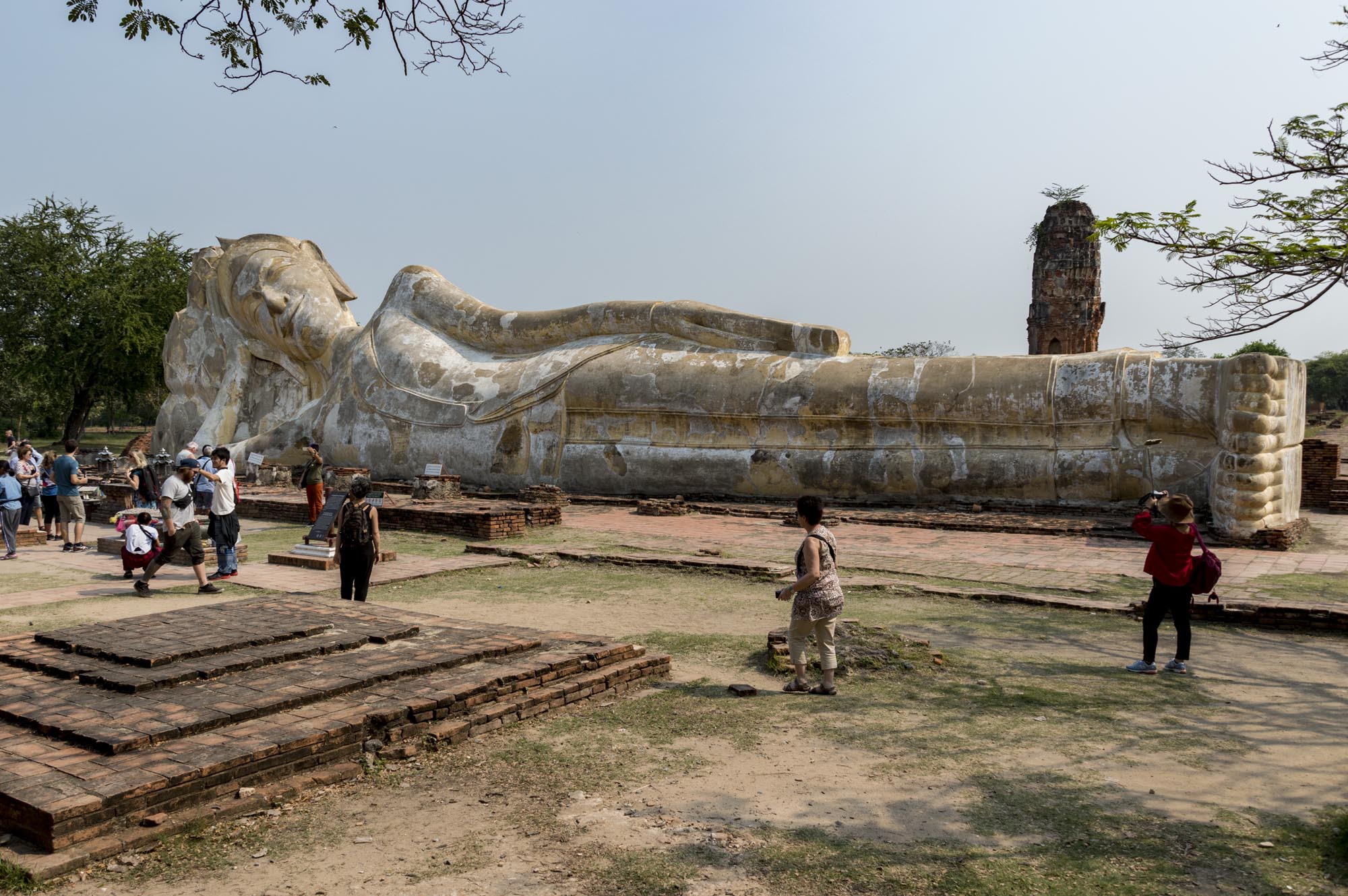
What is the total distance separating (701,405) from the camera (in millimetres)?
13203

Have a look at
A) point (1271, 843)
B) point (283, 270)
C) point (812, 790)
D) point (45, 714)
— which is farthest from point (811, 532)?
point (283, 270)

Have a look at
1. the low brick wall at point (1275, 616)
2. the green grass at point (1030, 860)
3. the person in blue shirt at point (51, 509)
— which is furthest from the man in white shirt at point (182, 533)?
the low brick wall at point (1275, 616)

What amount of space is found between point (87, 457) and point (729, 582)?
20.0 m

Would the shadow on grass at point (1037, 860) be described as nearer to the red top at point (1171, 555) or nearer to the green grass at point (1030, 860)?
the green grass at point (1030, 860)

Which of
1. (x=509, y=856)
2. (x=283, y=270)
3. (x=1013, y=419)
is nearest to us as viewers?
(x=509, y=856)

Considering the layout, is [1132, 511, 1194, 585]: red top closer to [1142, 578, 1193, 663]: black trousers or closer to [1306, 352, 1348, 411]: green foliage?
[1142, 578, 1193, 663]: black trousers

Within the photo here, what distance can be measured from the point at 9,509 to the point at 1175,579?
31.9 feet

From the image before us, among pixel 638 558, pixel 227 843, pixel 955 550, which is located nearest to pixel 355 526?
pixel 638 558

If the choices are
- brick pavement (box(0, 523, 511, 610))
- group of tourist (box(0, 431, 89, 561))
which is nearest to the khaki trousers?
brick pavement (box(0, 523, 511, 610))

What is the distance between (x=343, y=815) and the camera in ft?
12.0

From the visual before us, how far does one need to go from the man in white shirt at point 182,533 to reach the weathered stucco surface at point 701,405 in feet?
20.5

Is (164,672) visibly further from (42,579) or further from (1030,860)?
(42,579)

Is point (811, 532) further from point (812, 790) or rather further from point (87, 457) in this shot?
point (87, 457)

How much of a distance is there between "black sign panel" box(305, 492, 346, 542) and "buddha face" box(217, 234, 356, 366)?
770 centimetres
